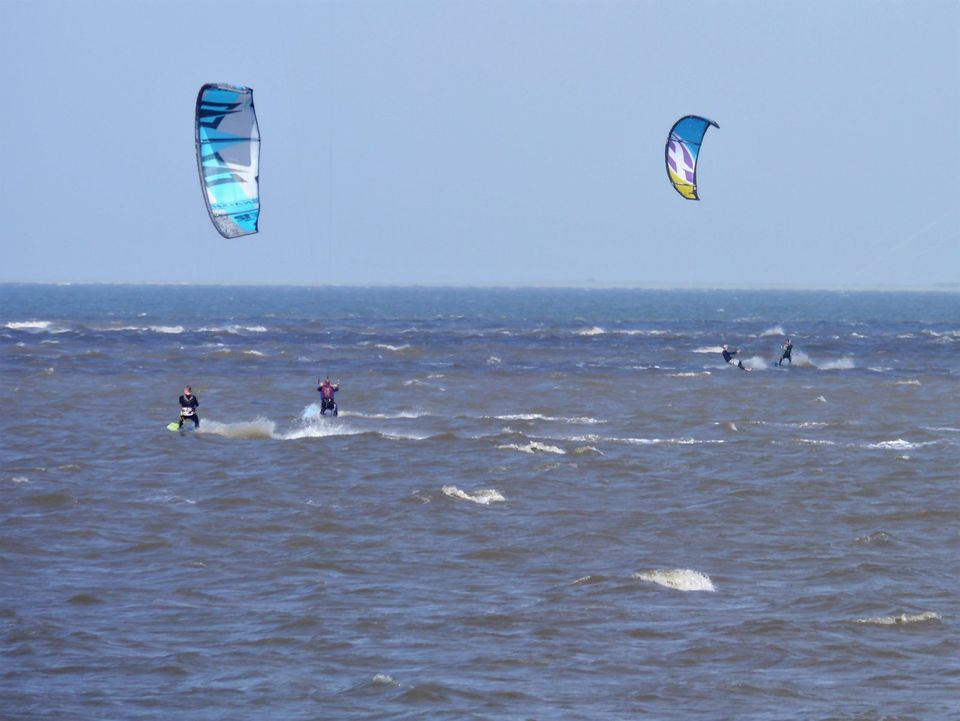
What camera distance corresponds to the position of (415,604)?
16.0 metres

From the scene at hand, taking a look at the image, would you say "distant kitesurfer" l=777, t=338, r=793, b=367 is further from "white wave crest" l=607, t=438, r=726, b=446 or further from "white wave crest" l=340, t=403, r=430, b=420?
"white wave crest" l=607, t=438, r=726, b=446

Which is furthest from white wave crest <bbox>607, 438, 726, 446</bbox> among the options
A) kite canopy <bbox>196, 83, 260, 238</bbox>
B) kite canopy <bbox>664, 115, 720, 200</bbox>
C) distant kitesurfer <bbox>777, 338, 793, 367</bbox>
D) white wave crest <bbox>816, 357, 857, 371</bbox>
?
white wave crest <bbox>816, 357, 857, 371</bbox>

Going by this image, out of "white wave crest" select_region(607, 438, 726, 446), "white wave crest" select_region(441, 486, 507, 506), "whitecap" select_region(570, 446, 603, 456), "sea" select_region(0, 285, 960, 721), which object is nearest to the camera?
"sea" select_region(0, 285, 960, 721)

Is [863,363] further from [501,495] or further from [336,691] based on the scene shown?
[336,691]

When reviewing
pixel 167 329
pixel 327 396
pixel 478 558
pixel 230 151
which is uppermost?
pixel 230 151

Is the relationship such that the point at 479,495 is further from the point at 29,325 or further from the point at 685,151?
the point at 29,325

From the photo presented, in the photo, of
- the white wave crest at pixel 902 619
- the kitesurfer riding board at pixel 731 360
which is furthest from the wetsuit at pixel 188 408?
the kitesurfer riding board at pixel 731 360

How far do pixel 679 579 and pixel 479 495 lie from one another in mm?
6366

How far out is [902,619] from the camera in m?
15.6

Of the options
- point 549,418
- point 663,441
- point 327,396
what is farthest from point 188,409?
point 663,441

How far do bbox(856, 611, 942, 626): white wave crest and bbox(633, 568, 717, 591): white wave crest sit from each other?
6.36ft

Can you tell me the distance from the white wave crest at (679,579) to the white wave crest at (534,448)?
10.8m

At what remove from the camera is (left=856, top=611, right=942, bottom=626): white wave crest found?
1549 cm

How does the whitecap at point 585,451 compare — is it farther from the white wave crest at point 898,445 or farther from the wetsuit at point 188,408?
the wetsuit at point 188,408
